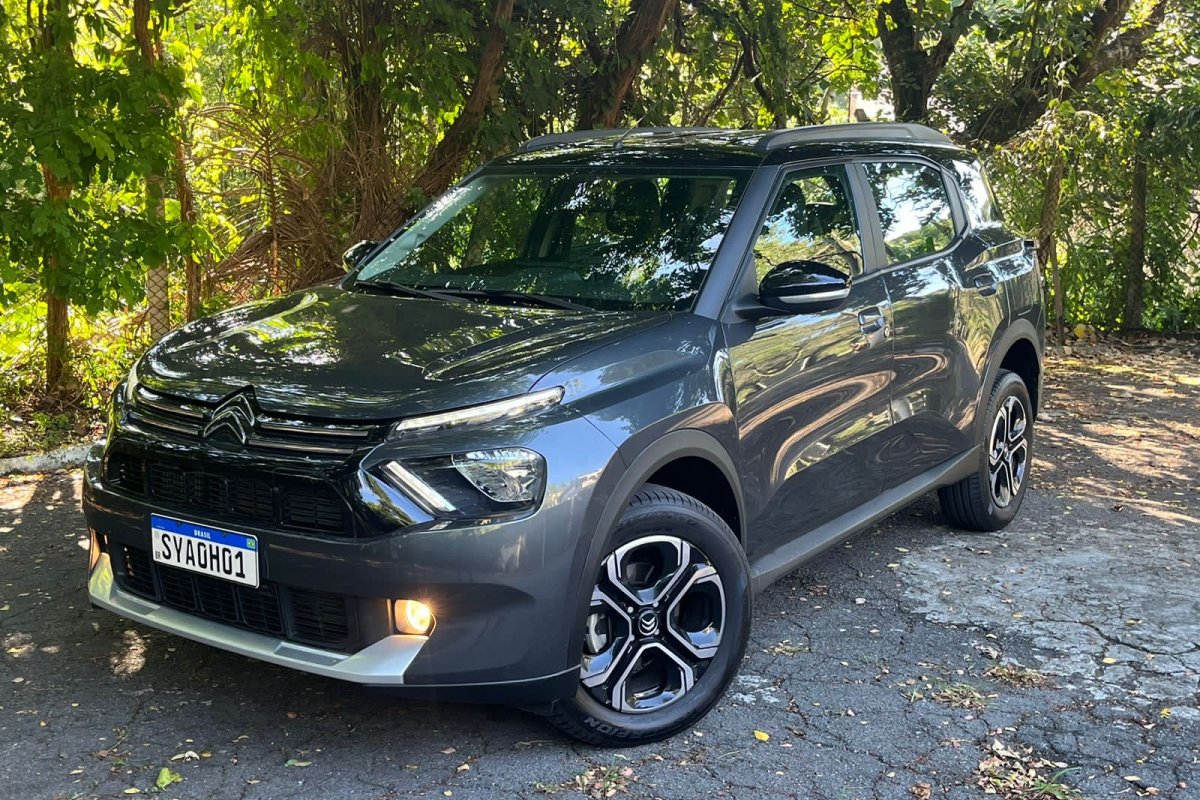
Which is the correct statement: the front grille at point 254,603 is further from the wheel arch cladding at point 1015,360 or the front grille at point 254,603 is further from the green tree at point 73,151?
the wheel arch cladding at point 1015,360

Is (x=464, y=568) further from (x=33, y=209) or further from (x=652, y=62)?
(x=652, y=62)

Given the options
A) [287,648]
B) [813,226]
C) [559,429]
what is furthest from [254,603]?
[813,226]

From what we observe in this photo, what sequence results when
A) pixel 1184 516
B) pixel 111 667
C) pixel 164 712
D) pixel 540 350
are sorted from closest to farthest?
pixel 540 350
pixel 164 712
pixel 111 667
pixel 1184 516

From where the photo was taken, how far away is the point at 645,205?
4.32m

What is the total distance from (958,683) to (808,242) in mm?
1596

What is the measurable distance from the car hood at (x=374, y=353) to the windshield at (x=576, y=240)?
199 millimetres

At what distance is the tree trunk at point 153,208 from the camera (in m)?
6.62

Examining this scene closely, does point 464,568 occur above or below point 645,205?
below

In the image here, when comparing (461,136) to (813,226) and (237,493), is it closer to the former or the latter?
(813,226)

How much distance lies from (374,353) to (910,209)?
101 inches

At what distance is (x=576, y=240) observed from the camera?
432cm

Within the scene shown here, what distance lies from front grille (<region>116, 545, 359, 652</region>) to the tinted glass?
11.9ft

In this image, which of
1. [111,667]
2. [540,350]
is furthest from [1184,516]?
[111,667]

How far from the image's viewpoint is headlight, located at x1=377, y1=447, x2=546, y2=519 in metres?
3.14
